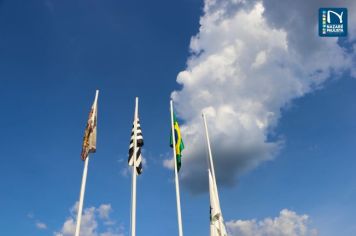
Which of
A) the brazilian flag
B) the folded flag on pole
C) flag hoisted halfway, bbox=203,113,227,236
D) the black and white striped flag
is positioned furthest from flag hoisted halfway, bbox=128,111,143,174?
flag hoisted halfway, bbox=203,113,227,236

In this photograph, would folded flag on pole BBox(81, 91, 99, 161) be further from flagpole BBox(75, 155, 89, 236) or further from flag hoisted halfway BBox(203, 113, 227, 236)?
flag hoisted halfway BBox(203, 113, 227, 236)

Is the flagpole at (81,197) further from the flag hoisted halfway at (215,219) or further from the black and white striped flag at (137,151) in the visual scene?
the flag hoisted halfway at (215,219)

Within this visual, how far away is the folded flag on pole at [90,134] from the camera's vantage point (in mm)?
31031

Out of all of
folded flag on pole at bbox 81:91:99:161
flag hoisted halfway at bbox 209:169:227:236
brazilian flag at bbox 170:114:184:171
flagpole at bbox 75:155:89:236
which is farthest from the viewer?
brazilian flag at bbox 170:114:184:171

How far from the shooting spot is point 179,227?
32156 mm

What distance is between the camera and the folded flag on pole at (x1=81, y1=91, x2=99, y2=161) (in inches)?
1222

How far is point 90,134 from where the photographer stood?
31672mm

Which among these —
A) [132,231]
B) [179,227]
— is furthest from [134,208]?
[179,227]

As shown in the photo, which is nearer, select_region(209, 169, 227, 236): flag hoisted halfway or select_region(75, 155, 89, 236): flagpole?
select_region(75, 155, 89, 236): flagpole

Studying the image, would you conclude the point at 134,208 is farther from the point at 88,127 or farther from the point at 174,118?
the point at 174,118

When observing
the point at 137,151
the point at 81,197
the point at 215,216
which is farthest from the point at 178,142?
the point at 81,197

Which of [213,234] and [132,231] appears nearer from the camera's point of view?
[132,231]

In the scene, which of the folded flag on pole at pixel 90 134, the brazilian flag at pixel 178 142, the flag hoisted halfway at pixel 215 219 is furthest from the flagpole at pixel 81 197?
the flag hoisted halfway at pixel 215 219

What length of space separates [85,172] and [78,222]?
3818mm
